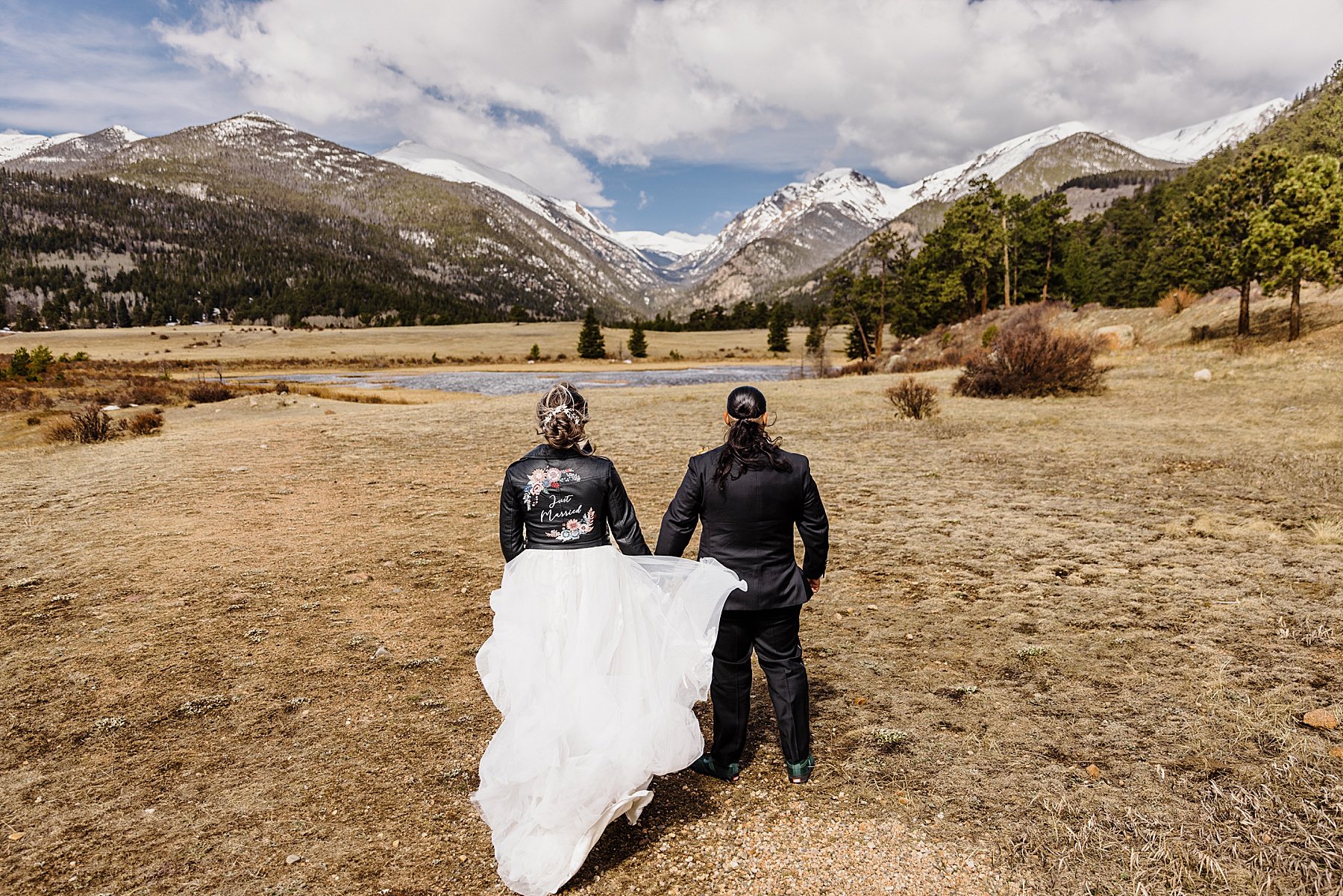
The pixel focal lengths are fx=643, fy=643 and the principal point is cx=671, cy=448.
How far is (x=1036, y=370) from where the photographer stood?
22.0 metres

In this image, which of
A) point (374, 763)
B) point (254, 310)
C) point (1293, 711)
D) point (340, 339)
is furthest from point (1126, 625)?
point (254, 310)

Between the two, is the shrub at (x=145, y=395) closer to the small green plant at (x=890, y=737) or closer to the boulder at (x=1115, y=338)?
the small green plant at (x=890, y=737)

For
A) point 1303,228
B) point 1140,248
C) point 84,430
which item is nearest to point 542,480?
point 84,430

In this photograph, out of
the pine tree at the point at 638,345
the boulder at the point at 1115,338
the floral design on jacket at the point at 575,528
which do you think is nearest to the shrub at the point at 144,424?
the floral design on jacket at the point at 575,528

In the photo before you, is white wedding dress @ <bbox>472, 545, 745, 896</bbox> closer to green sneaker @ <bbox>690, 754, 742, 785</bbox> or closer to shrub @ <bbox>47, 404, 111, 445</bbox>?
green sneaker @ <bbox>690, 754, 742, 785</bbox>

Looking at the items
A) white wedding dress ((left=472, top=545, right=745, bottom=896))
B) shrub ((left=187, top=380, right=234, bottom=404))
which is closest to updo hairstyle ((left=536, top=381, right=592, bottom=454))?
white wedding dress ((left=472, top=545, right=745, bottom=896))

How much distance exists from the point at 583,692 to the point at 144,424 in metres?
23.4

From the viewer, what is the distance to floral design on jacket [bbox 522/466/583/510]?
11.8ft

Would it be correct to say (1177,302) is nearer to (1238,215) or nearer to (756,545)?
(1238,215)

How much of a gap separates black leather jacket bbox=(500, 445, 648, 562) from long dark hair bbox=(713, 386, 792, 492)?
2.09ft

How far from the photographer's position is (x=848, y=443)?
1667cm

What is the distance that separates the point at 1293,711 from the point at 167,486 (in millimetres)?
16412

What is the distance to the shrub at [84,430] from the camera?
18.1 meters

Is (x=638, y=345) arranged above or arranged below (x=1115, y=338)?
above
